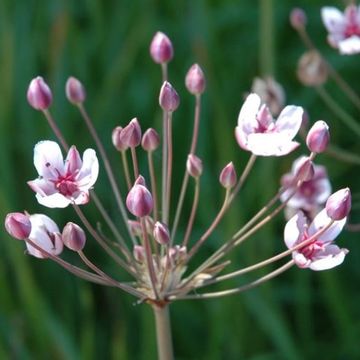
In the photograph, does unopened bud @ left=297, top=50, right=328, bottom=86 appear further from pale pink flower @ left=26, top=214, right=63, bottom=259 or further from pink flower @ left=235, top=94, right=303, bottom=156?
pale pink flower @ left=26, top=214, right=63, bottom=259

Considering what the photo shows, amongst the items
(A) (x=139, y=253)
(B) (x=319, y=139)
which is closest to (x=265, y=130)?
(B) (x=319, y=139)

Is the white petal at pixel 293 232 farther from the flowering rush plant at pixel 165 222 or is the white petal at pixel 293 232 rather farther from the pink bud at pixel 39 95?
the pink bud at pixel 39 95

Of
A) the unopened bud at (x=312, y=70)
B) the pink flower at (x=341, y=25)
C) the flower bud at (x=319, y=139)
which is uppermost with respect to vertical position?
the pink flower at (x=341, y=25)

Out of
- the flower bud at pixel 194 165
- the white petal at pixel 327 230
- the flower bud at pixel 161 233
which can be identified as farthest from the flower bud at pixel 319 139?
the flower bud at pixel 161 233

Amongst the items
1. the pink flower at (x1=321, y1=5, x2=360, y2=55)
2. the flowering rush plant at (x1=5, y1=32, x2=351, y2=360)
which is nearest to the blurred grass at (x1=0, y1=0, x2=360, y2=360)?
the pink flower at (x1=321, y1=5, x2=360, y2=55)

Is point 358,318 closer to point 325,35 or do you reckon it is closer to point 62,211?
point 62,211

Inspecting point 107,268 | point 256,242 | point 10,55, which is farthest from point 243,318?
point 10,55
